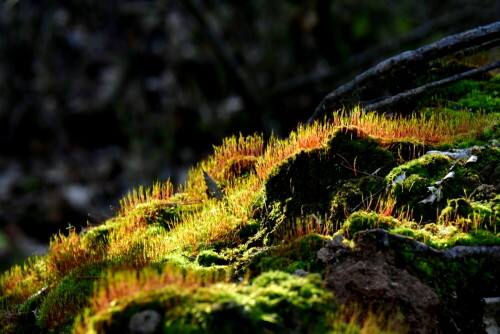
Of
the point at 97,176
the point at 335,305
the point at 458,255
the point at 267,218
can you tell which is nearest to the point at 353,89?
the point at 267,218

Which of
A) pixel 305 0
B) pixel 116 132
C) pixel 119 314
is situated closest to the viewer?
pixel 119 314

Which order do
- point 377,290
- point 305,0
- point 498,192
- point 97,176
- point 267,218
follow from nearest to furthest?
point 377,290 → point 498,192 → point 267,218 → point 97,176 → point 305,0

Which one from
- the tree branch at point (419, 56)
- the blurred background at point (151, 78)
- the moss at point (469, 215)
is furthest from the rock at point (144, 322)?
the blurred background at point (151, 78)

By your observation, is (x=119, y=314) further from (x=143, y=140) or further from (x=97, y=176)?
(x=143, y=140)

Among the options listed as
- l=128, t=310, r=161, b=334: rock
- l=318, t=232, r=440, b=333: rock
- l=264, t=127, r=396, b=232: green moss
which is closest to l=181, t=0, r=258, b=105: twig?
l=264, t=127, r=396, b=232: green moss

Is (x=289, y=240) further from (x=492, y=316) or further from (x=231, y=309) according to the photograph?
(x=492, y=316)

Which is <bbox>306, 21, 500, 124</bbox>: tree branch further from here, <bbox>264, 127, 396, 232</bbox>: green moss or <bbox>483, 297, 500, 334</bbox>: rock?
<bbox>483, 297, 500, 334</bbox>: rock
